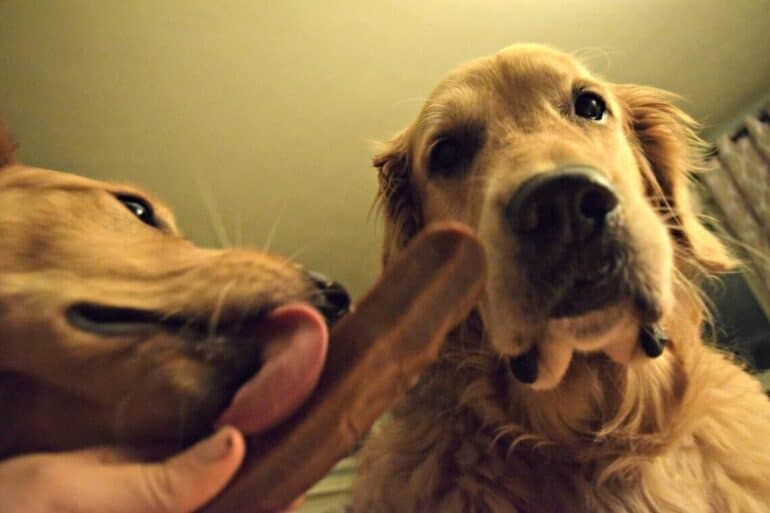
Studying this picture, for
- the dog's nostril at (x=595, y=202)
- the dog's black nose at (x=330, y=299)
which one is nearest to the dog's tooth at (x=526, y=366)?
the dog's nostril at (x=595, y=202)

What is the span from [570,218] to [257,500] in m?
0.55

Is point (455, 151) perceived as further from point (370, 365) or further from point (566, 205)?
point (370, 365)

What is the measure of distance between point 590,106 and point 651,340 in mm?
539

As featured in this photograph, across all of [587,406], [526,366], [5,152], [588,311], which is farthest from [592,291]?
[5,152]

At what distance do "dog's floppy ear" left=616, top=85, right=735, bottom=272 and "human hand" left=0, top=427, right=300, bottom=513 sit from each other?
1107mm

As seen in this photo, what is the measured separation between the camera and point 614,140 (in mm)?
1209

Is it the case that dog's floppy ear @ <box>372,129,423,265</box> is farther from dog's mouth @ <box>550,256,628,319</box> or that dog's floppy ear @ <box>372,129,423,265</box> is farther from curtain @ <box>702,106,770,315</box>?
curtain @ <box>702,106,770,315</box>

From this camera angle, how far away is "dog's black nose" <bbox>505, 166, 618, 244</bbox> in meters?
0.78

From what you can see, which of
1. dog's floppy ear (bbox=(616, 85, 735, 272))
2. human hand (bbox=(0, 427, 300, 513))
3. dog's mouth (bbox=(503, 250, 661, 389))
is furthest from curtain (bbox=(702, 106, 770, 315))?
human hand (bbox=(0, 427, 300, 513))

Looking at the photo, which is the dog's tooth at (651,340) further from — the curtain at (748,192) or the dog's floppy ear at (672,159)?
the curtain at (748,192)

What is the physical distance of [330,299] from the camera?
1.86ft

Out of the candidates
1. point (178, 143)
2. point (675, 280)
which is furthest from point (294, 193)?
point (675, 280)

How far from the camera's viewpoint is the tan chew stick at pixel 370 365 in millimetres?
400

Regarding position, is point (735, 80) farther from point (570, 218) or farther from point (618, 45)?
point (570, 218)
